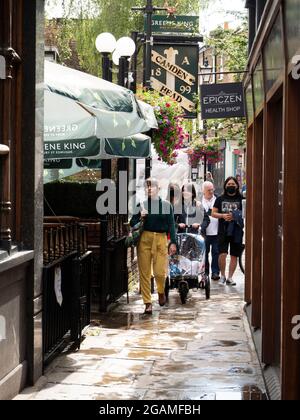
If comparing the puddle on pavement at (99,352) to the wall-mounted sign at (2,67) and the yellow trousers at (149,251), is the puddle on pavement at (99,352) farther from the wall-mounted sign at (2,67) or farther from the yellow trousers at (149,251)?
the wall-mounted sign at (2,67)

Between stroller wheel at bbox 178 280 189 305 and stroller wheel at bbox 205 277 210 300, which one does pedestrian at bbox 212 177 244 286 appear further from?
stroller wheel at bbox 178 280 189 305

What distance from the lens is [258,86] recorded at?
8.85m

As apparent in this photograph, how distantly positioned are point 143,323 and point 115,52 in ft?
16.5

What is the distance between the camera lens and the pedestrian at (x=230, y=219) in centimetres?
1367

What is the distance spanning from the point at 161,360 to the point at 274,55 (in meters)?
3.35

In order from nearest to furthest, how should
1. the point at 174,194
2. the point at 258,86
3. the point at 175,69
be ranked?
1. the point at 258,86
2. the point at 174,194
3. the point at 175,69

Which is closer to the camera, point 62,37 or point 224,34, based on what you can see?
point 224,34

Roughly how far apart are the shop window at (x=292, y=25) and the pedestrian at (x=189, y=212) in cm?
789

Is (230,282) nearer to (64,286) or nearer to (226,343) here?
(226,343)

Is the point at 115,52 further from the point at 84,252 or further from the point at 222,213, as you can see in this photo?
the point at 84,252

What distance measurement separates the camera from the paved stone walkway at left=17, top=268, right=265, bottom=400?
672 cm

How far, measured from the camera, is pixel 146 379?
7.17 metres

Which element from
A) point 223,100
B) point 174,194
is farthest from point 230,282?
point 223,100
